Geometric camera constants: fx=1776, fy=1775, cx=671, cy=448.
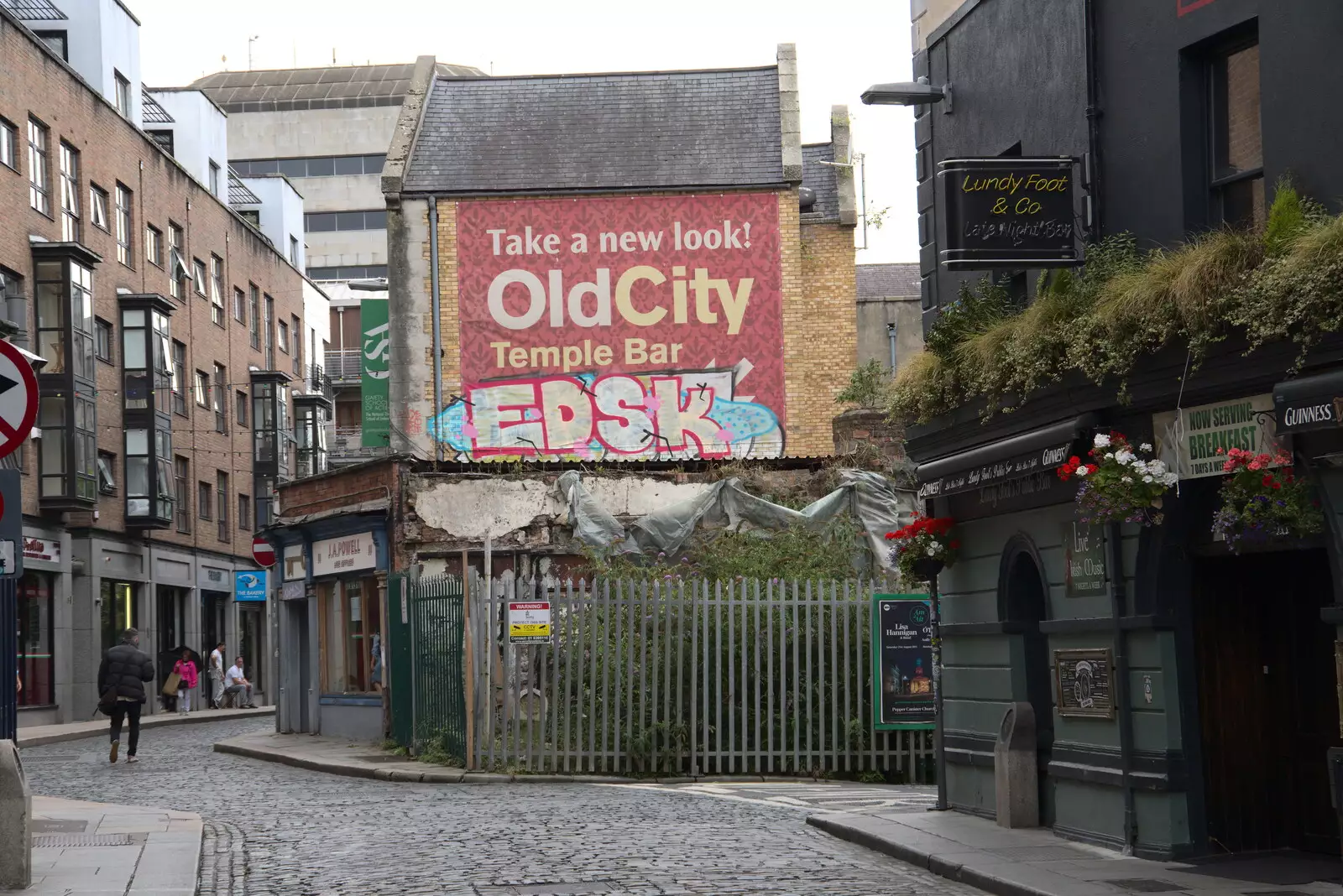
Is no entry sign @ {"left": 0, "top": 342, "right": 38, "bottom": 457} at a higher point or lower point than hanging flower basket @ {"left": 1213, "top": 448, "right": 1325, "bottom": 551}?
higher

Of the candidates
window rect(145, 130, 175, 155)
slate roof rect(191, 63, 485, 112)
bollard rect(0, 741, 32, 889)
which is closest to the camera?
bollard rect(0, 741, 32, 889)

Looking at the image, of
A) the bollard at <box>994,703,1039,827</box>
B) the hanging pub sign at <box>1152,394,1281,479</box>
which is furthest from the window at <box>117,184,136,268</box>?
the hanging pub sign at <box>1152,394,1281,479</box>

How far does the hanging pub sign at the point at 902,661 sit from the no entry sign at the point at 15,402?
10461mm

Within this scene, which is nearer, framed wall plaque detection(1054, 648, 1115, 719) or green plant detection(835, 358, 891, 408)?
framed wall plaque detection(1054, 648, 1115, 719)

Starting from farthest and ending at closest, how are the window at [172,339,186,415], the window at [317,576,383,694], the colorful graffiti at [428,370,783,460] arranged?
the window at [172,339,186,415]
the colorful graffiti at [428,370,783,460]
the window at [317,576,383,694]

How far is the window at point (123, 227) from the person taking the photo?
44.8m

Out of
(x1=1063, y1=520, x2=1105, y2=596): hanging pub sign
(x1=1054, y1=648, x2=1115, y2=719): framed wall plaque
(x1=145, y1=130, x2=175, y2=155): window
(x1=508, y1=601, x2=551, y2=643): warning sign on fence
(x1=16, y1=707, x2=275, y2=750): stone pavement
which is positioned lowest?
(x1=16, y1=707, x2=275, y2=750): stone pavement

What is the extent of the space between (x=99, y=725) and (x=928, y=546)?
91.3 feet

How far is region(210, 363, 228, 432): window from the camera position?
52.0m

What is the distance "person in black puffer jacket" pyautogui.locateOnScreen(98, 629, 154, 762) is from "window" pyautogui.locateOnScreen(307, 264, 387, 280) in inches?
2525

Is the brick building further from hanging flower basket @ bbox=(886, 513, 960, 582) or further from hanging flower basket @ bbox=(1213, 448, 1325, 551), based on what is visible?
hanging flower basket @ bbox=(1213, 448, 1325, 551)

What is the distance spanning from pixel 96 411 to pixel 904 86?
31.5 m

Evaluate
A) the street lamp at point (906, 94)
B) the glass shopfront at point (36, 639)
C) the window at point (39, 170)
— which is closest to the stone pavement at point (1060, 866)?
the street lamp at point (906, 94)

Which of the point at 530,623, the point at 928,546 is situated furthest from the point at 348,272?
the point at 928,546
